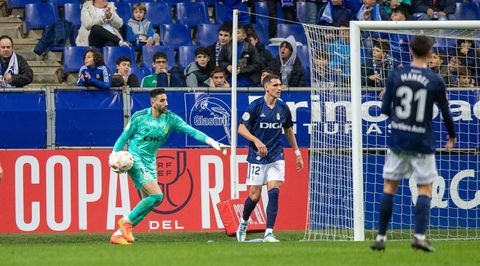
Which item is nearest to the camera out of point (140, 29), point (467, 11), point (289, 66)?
point (289, 66)

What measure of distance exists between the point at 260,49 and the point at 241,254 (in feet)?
25.8

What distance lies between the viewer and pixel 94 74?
18.8 metres

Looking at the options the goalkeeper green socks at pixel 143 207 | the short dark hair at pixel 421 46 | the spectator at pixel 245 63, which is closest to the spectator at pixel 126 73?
the spectator at pixel 245 63

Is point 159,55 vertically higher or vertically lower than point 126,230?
higher

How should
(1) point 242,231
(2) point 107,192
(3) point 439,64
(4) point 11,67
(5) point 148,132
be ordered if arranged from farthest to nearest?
1. (4) point 11,67
2. (2) point 107,192
3. (3) point 439,64
4. (1) point 242,231
5. (5) point 148,132

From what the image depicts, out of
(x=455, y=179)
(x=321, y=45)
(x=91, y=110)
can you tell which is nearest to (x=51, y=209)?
(x=91, y=110)

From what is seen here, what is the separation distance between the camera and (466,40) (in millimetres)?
18328

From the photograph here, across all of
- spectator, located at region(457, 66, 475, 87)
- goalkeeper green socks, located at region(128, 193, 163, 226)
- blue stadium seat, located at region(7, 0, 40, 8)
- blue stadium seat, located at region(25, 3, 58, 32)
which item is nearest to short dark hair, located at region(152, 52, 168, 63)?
blue stadium seat, located at region(25, 3, 58, 32)

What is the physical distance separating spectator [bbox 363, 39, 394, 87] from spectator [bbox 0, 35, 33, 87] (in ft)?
16.8

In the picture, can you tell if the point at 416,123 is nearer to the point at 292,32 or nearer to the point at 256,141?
the point at 256,141

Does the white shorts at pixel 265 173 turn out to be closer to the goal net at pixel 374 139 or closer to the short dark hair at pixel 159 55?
the goal net at pixel 374 139

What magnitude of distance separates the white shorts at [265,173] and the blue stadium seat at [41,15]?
7577mm

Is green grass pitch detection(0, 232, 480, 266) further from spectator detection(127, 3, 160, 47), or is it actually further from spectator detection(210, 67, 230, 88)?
spectator detection(127, 3, 160, 47)

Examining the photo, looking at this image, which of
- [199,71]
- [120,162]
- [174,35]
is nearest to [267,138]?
[120,162]
